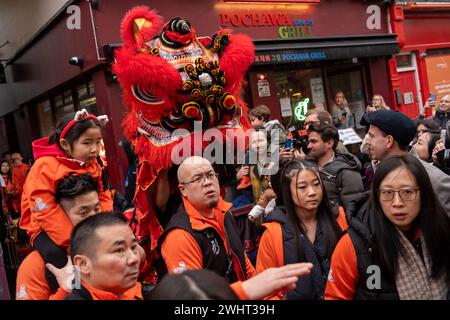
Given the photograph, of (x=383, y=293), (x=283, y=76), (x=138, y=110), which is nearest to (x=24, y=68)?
(x=283, y=76)

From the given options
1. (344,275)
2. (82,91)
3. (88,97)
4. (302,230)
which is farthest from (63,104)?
(344,275)

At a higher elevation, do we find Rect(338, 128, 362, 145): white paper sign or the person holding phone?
the person holding phone

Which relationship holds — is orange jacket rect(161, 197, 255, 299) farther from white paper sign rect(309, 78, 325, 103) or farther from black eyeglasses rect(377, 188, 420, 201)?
white paper sign rect(309, 78, 325, 103)

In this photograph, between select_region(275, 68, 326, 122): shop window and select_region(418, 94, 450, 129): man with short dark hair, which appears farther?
select_region(275, 68, 326, 122): shop window

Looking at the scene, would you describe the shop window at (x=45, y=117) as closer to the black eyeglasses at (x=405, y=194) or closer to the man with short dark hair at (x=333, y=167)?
the man with short dark hair at (x=333, y=167)

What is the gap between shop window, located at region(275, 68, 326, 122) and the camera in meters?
9.55

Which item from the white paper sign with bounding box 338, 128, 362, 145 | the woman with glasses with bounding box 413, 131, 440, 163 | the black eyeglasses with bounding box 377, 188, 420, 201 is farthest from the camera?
the white paper sign with bounding box 338, 128, 362, 145

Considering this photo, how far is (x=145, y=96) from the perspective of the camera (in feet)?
10.2

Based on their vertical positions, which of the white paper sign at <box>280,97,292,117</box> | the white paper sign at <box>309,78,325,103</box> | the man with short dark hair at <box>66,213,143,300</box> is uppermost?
the white paper sign at <box>309,78,325,103</box>

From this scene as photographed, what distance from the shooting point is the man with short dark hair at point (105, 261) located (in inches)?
80.1

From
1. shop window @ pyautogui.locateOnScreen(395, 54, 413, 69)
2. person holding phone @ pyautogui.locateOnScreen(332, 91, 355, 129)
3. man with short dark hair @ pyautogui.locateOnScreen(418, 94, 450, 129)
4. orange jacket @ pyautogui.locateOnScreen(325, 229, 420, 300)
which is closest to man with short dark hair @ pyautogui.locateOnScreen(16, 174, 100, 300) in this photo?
orange jacket @ pyautogui.locateOnScreen(325, 229, 420, 300)

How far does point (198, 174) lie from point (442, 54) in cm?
1209

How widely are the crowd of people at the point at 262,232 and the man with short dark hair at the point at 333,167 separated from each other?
0.01 metres

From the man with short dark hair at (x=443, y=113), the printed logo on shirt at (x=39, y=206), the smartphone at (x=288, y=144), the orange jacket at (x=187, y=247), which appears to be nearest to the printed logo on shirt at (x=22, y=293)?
the printed logo on shirt at (x=39, y=206)
